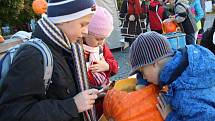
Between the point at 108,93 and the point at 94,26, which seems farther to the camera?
the point at 94,26

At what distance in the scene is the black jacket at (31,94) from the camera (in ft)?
5.35

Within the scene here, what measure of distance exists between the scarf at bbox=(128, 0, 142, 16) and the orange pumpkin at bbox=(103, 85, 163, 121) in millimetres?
7058

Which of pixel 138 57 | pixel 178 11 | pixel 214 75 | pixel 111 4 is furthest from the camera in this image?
pixel 111 4

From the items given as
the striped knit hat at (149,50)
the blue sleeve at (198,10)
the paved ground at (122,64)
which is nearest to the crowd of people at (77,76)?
the striped knit hat at (149,50)

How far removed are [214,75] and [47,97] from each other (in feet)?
2.71

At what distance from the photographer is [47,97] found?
1778 mm

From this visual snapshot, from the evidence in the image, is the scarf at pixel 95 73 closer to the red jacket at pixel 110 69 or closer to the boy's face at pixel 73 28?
the red jacket at pixel 110 69

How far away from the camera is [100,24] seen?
2.81 metres

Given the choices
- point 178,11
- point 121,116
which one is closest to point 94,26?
point 121,116

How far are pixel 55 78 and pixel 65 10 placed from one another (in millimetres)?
344

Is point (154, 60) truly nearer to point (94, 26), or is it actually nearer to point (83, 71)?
point (83, 71)

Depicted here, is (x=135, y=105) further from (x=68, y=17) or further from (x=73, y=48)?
(x=68, y=17)

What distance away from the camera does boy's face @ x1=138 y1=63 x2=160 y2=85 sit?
1.99 meters

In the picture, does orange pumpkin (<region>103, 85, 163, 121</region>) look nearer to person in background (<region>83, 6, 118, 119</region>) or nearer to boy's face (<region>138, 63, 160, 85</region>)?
boy's face (<region>138, 63, 160, 85</region>)
